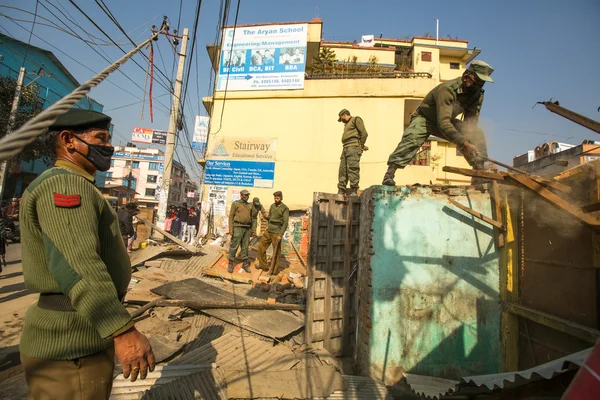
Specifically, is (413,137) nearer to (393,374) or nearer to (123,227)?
(393,374)


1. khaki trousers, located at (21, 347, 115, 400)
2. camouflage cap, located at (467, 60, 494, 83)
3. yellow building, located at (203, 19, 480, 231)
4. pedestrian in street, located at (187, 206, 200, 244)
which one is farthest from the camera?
yellow building, located at (203, 19, 480, 231)

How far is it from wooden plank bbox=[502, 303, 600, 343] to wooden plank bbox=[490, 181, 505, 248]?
2.41ft

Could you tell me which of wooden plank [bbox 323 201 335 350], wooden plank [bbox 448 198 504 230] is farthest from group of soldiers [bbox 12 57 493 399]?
wooden plank [bbox 448 198 504 230]

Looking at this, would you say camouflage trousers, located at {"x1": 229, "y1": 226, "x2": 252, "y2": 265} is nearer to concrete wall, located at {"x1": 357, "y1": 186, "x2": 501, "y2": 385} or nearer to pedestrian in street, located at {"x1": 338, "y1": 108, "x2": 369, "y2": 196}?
pedestrian in street, located at {"x1": 338, "y1": 108, "x2": 369, "y2": 196}

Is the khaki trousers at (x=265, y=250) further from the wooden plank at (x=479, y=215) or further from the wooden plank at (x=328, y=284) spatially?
the wooden plank at (x=479, y=215)

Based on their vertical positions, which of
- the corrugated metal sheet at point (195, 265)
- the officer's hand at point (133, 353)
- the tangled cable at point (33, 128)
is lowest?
the corrugated metal sheet at point (195, 265)

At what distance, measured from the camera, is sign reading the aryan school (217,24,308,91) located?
1406 centimetres

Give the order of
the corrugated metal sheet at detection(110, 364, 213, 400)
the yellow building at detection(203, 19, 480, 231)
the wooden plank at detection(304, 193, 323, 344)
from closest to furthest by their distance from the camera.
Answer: the corrugated metal sheet at detection(110, 364, 213, 400) < the wooden plank at detection(304, 193, 323, 344) < the yellow building at detection(203, 19, 480, 231)

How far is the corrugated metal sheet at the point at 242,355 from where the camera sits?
3.71m

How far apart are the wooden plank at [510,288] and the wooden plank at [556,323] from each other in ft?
0.43

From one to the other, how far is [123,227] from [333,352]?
638 cm

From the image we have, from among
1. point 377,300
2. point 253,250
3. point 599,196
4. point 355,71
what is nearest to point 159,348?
point 377,300

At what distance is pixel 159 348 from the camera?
4.01 meters

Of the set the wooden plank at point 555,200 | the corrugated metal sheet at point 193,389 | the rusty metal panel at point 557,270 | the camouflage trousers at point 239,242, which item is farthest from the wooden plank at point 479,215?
the camouflage trousers at point 239,242
